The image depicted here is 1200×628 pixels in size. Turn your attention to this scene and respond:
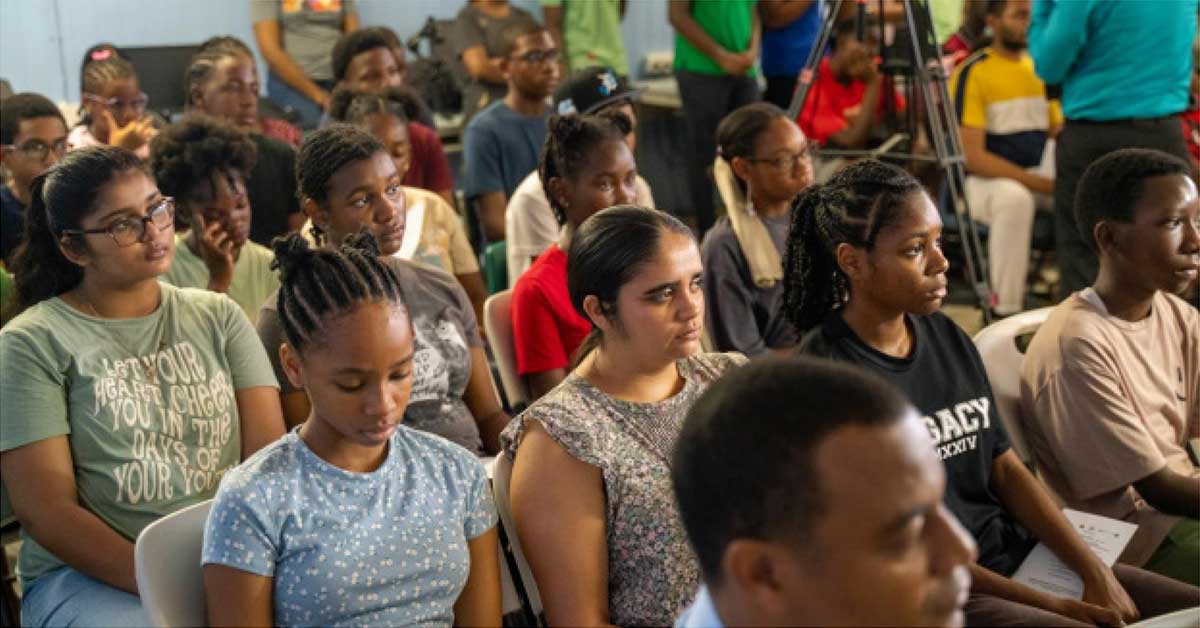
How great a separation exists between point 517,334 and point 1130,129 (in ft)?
8.01

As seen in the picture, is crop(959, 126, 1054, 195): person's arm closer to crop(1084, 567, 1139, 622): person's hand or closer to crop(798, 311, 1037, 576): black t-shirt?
crop(798, 311, 1037, 576): black t-shirt

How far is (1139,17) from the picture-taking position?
4.16m

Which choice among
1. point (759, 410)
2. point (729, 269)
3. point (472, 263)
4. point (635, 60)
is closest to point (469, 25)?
point (635, 60)

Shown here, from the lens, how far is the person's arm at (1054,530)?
7.29 feet

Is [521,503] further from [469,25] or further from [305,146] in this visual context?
[469,25]

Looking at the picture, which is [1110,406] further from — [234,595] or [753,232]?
[234,595]

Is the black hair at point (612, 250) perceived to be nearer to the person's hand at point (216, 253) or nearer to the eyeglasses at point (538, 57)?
the person's hand at point (216, 253)

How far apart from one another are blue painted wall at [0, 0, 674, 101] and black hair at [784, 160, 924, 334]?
13.2 ft

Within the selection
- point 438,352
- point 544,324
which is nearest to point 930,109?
point 544,324

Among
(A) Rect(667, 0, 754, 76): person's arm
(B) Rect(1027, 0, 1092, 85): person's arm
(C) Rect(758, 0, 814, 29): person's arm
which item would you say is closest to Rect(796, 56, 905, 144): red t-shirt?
(A) Rect(667, 0, 754, 76): person's arm

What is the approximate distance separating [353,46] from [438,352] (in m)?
2.65

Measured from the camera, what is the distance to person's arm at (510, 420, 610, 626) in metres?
1.95

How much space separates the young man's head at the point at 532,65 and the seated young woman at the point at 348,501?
9.26 ft

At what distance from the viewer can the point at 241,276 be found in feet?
10.5
